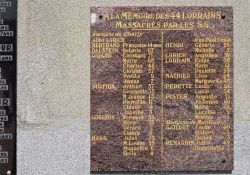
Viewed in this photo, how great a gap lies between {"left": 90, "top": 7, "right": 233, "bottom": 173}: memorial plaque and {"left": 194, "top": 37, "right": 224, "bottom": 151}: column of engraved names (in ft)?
0.03

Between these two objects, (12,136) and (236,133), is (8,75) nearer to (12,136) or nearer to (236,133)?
(12,136)

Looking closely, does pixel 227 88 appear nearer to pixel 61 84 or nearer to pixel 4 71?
pixel 61 84

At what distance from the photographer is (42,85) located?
698 cm

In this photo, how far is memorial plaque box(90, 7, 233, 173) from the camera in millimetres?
6863

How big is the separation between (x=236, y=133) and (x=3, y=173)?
241cm

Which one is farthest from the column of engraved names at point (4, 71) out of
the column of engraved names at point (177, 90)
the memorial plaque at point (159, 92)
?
the column of engraved names at point (177, 90)

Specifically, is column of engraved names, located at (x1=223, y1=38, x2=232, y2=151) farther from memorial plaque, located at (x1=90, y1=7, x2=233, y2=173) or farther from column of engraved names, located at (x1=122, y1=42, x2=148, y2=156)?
column of engraved names, located at (x1=122, y1=42, x2=148, y2=156)

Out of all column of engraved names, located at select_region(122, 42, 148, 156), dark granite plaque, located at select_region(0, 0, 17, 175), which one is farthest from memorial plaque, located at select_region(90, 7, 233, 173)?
dark granite plaque, located at select_region(0, 0, 17, 175)

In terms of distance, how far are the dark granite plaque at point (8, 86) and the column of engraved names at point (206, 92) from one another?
186cm

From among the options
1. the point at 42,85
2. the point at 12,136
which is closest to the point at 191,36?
the point at 42,85

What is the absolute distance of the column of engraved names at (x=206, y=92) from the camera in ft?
22.5

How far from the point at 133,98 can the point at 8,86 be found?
4.22 ft

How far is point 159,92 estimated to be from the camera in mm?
6867

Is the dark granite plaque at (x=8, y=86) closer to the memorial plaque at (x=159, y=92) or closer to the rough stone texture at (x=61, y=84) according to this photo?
the rough stone texture at (x=61, y=84)
